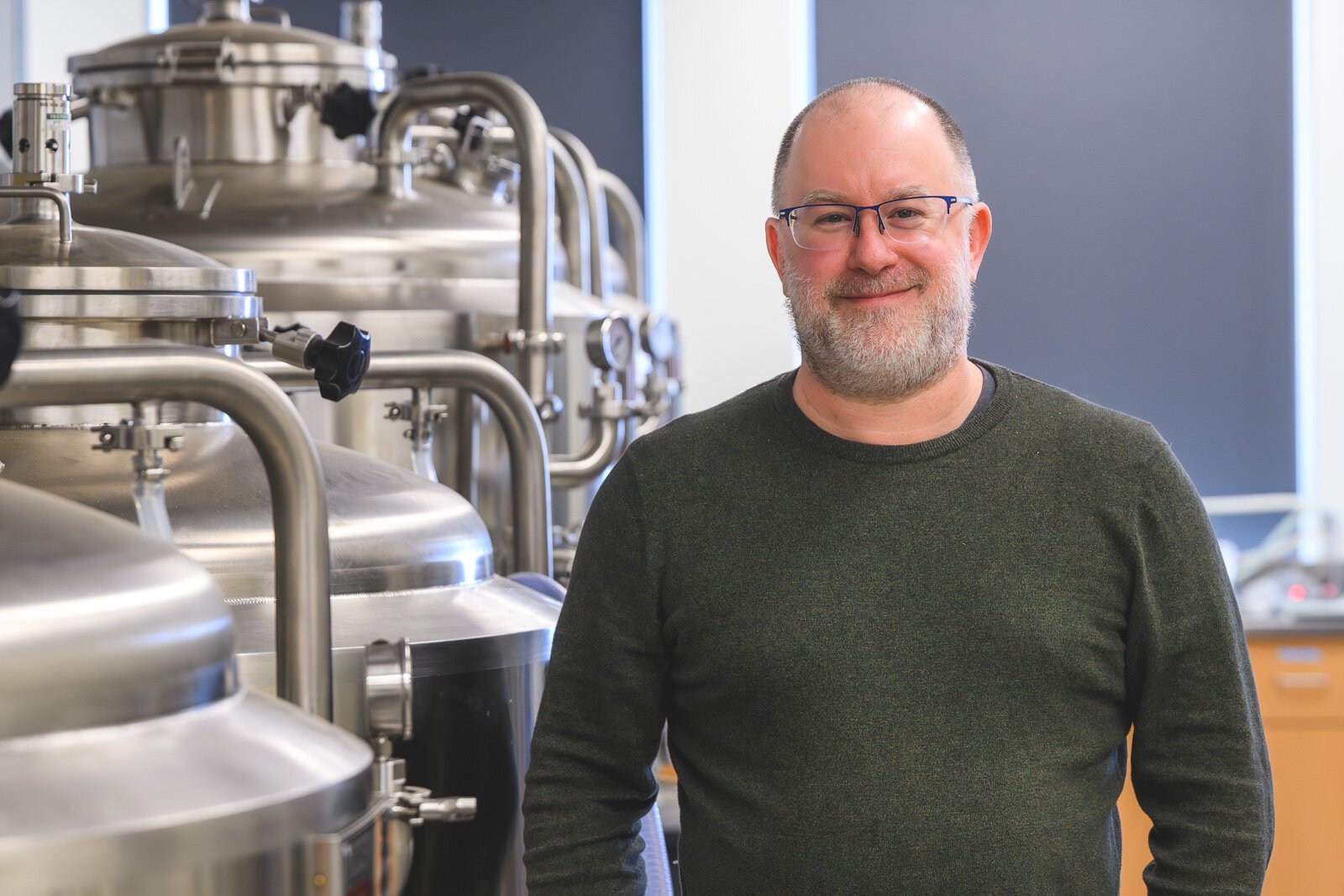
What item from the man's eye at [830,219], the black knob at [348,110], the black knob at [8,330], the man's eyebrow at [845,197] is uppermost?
the black knob at [348,110]

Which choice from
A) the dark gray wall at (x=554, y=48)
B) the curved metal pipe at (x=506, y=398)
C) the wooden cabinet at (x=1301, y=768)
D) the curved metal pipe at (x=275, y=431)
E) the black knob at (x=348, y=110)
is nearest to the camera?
the curved metal pipe at (x=275, y=431)

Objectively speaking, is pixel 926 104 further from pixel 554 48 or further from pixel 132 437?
pixel 554 48

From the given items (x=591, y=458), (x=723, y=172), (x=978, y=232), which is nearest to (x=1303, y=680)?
(x=591, y=458)

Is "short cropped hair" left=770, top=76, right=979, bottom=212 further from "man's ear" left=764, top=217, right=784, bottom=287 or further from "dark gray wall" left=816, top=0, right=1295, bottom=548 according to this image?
"dark gray wall" left=816, top=0, right=1295, bottom=548

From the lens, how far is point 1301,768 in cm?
334

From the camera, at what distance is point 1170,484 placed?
1.26 metres

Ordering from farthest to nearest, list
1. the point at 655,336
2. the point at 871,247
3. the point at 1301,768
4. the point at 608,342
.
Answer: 1. the point at 1301,768
2. the point at 655,336
3. the point at 608,342
4. the point at 871,247

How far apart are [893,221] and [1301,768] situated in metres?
2.51

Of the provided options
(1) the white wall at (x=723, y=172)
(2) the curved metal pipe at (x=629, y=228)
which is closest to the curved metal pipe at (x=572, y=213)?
(2) the curved metal pipe at (x=629, y=228)

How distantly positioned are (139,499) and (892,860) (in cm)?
69

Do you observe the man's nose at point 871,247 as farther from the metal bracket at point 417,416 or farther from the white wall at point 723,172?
the white wall at point 723,172

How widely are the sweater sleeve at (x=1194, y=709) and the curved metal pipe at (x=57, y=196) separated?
976mm

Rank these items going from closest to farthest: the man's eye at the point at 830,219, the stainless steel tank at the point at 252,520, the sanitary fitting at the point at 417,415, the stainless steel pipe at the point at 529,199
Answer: the man's eye at the point at 830,219
the stainless steel tank at the point at 252,520
the sanitary fitting at the point at 417,415
the stainless steel pipe at the point at 529,199

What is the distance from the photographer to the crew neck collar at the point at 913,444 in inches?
50.2
